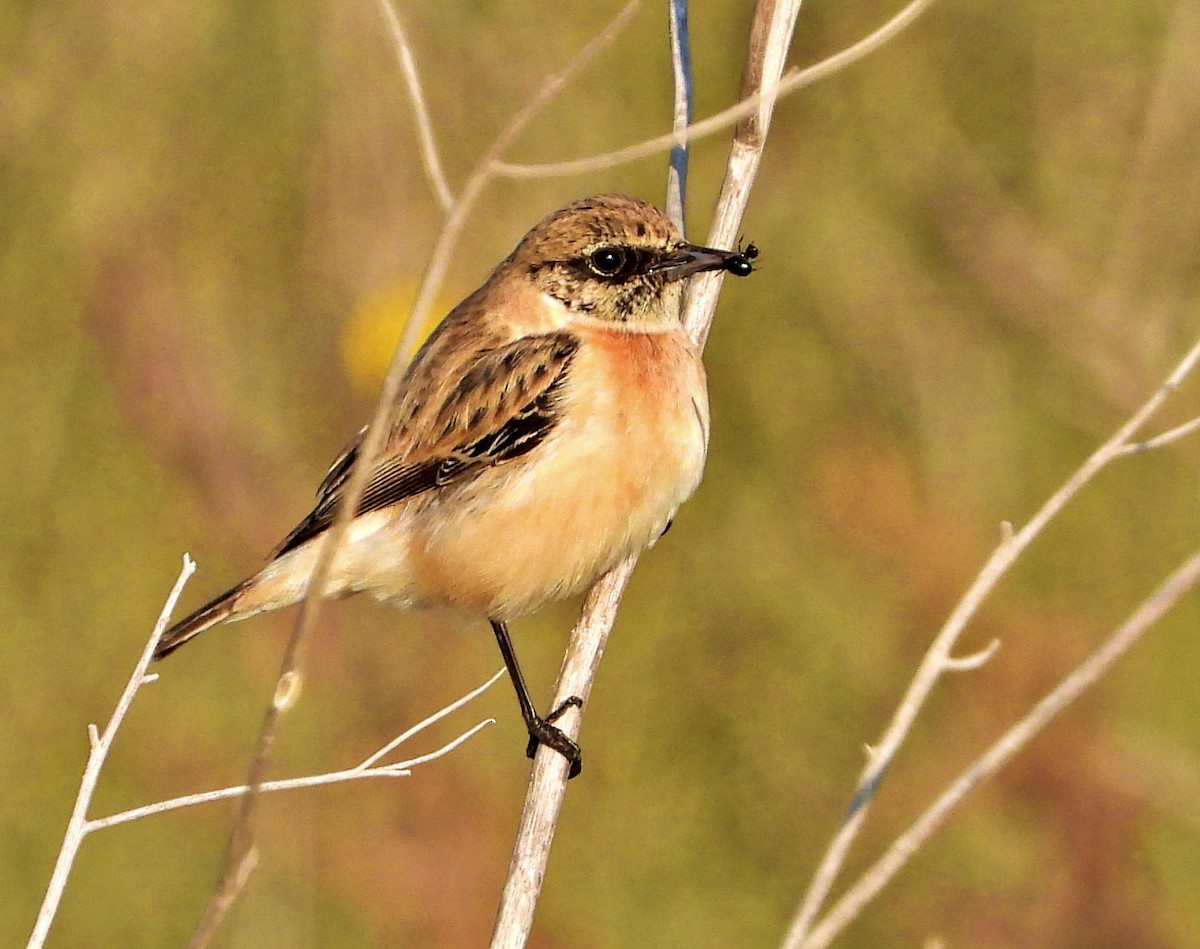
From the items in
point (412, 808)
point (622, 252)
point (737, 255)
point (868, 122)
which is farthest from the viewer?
point (868, 122)

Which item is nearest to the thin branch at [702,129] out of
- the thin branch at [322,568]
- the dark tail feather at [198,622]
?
the thin branch at [322,568]

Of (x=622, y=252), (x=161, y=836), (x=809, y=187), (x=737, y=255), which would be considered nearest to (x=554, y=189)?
(x=809, y=187)

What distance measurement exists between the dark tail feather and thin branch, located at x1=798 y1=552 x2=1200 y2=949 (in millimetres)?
2252

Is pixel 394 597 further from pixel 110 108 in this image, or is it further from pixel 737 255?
pixel 110 108

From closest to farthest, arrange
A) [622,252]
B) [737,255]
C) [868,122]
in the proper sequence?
[737,255]
[622,252]
[868,122]

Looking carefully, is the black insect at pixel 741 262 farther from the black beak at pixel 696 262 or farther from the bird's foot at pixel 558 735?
the bird's foot at pixel 558 735

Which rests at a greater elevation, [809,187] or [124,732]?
[809,187]

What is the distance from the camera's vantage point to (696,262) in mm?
3730

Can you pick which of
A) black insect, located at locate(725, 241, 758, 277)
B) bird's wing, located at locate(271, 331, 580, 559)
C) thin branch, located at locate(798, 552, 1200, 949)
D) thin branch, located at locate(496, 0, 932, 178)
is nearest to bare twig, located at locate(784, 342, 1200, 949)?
thin branch, located at locate(798, 552, 1200, 949)

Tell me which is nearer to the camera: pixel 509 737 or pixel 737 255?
pixel 737 255

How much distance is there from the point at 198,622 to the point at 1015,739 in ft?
8.08

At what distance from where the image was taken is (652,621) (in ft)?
16.9

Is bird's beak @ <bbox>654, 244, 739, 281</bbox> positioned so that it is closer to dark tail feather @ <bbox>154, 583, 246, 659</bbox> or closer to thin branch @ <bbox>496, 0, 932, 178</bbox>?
thin branch @ <bbox>496, 0, 932, 178</bbox>

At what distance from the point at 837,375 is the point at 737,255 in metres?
1.93
